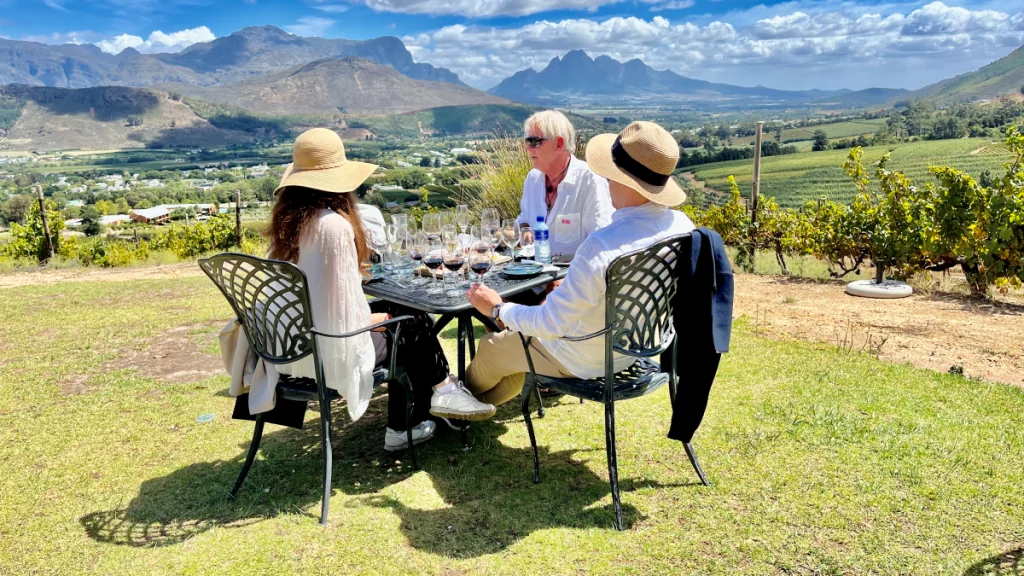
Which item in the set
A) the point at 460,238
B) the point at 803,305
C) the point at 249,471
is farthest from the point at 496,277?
the point at 803,305

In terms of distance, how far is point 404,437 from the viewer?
3189 mm

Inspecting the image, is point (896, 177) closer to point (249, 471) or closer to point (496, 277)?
point (496, 277)

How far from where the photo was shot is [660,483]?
2807mm

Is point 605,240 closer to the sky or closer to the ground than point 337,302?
closer to the sky

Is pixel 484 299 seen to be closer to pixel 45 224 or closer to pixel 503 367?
pixel 503 367

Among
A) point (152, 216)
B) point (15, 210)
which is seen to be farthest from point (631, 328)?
point (15, 210)

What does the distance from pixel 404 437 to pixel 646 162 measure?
1815 mm

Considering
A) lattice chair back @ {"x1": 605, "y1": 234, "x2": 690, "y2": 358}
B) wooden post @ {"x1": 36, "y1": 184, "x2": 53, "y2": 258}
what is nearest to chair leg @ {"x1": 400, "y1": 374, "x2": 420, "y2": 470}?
lattice chair back @ {"x1": 605, "y1": 234, "x2": 690, "y2": 358}

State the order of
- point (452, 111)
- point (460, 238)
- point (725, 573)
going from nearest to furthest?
point (725, 573) < point (460, 238) < point (452, 111)

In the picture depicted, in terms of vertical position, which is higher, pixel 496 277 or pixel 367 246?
pixel 367 246

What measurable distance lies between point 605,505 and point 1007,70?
205849mm

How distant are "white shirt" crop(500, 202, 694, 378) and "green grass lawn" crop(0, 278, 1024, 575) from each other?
2.40ft

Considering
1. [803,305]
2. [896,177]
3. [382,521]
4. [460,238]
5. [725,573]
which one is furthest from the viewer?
[896,177]

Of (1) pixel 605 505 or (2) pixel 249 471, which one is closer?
(1) pixel 605 505
